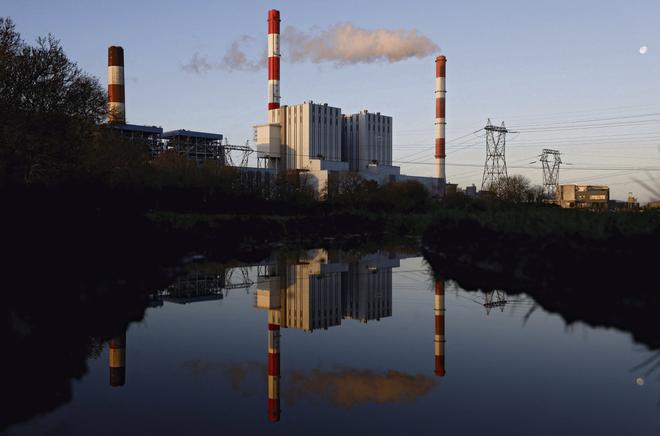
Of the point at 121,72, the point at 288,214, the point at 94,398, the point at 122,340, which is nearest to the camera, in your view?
the point at 94,398

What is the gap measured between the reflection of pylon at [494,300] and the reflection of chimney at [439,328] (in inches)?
30.8

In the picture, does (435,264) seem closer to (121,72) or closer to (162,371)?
(162,371)

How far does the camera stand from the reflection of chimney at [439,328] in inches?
255

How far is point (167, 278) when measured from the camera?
1354 cm

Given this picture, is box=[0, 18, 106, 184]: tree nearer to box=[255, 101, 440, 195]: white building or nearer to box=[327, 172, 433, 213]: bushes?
box=[327, 172, 433, 213]: bushes

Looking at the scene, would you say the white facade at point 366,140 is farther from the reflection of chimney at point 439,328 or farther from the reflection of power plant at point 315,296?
the reflection of chimney at point 439,328

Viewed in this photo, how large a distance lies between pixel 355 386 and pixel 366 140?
250 ft

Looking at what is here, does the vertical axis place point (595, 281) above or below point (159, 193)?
below

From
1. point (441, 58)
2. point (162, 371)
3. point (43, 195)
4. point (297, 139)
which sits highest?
point (441, 58)

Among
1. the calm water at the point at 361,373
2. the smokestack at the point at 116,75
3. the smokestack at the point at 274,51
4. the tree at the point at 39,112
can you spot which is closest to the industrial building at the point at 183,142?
the smokestack at the point at 116,75

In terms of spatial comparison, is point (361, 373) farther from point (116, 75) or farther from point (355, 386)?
point (116, 75)

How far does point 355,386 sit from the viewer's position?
18.7 ft

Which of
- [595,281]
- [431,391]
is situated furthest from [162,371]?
[595,281]

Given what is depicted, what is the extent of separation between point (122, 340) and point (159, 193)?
28.1 m
